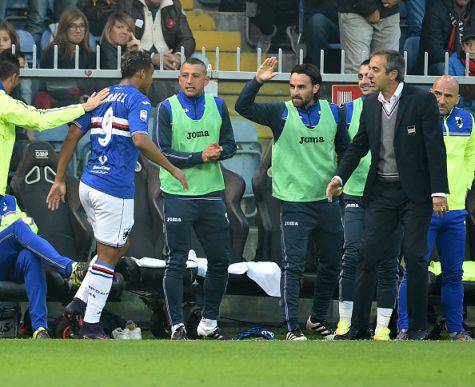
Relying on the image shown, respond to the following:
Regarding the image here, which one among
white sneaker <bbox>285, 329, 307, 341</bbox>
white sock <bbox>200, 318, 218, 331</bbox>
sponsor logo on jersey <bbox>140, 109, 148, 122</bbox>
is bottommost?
white sneaker <bbox>285, 329, 307, 341</bbox>

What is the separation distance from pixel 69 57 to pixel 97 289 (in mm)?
3994

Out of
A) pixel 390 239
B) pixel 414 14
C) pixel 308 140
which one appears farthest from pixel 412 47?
pixel 390 239

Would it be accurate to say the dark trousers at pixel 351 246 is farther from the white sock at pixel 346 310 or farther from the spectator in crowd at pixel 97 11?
the spectator in crowd at pixel 97 11

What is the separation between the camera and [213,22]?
17.7 m

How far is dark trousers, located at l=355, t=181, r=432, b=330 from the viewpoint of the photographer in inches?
397

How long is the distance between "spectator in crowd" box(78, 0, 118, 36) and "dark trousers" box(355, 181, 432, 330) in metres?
5.88

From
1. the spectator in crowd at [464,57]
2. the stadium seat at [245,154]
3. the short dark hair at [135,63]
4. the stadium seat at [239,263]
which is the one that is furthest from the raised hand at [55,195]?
the spectator in crowd at [464,57]

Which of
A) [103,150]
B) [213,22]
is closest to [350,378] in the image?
[103,150]

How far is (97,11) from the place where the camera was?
50.7ft

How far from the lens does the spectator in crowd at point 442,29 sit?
1521 cm

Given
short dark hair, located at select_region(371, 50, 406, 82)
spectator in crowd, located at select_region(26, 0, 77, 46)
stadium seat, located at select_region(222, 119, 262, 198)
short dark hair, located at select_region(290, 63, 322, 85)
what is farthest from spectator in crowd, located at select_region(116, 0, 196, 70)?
short dark hair, located at select_region(371, 50, 406, 82)

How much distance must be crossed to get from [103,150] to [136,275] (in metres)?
1.44

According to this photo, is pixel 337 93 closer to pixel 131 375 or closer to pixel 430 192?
pixel 430 192

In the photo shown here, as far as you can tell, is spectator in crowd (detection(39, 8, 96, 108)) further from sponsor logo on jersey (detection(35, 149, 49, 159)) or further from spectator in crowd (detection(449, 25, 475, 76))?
spectator in crowd (detection(449, 25, 475, 76))
